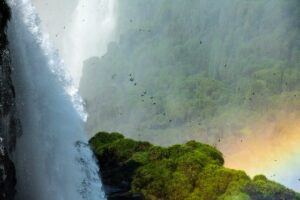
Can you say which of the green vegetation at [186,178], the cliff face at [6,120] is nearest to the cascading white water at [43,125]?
the cliff face at [6,120]

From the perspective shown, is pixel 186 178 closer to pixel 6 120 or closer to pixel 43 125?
pixel 43 125

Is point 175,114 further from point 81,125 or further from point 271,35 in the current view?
point 81,125

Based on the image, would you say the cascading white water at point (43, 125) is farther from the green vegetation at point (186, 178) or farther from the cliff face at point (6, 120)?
the green vegetation at point (186, 178)

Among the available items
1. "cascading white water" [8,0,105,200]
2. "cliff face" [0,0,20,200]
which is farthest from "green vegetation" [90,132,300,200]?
"cliff face" [0,0,20,200]

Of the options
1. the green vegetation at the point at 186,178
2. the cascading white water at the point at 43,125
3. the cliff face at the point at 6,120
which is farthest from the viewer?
the green vegetation at the point at 186,178

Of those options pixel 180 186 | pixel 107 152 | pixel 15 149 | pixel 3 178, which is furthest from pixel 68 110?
pixel 107 152

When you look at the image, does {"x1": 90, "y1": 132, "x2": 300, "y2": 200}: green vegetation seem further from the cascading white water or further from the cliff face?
the cliff face

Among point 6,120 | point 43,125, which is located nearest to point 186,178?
point 43,125
